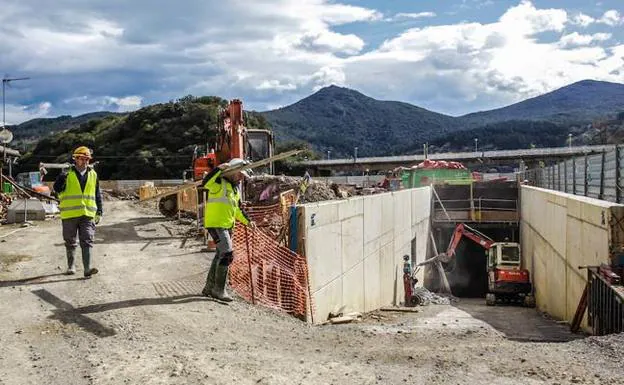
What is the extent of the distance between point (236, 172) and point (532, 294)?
1813 cm

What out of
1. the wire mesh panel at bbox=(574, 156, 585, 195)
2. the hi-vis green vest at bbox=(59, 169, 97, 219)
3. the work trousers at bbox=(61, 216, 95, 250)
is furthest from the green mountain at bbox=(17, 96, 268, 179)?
the hi-vis green vest at bbox=(59, 169, 97, 219)

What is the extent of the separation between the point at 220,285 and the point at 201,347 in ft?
7.16

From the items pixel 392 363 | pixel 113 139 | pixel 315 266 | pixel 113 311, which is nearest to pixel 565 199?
pixel 315 266

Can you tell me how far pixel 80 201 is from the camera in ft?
28.5

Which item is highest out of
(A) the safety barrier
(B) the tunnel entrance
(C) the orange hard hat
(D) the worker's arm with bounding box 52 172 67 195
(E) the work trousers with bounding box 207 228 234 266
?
(C) the orange hard hat

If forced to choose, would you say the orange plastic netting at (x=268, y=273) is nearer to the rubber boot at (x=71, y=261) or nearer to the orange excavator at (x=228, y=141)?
the rubber boot at (x=71, y=261)

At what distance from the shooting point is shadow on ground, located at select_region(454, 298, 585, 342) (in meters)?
12.0

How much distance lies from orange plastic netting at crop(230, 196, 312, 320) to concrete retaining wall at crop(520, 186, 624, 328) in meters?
5.31

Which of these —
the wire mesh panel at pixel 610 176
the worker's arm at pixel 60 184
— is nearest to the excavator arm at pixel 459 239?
the wire mesh panel at pixel 610 176

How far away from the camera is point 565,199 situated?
15.2 metres

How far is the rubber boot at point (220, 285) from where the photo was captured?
27.0 ft

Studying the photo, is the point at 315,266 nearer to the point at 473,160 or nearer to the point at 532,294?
the point at 532,294

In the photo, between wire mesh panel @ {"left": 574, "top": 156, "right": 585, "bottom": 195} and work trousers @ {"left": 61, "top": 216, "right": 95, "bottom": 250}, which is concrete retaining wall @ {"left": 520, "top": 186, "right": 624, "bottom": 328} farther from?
work trousers @ {"left": 61, "top": 216, "right": 95, "bottom": 250}

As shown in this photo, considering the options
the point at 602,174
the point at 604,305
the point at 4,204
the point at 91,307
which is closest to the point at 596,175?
the point at 602,174
